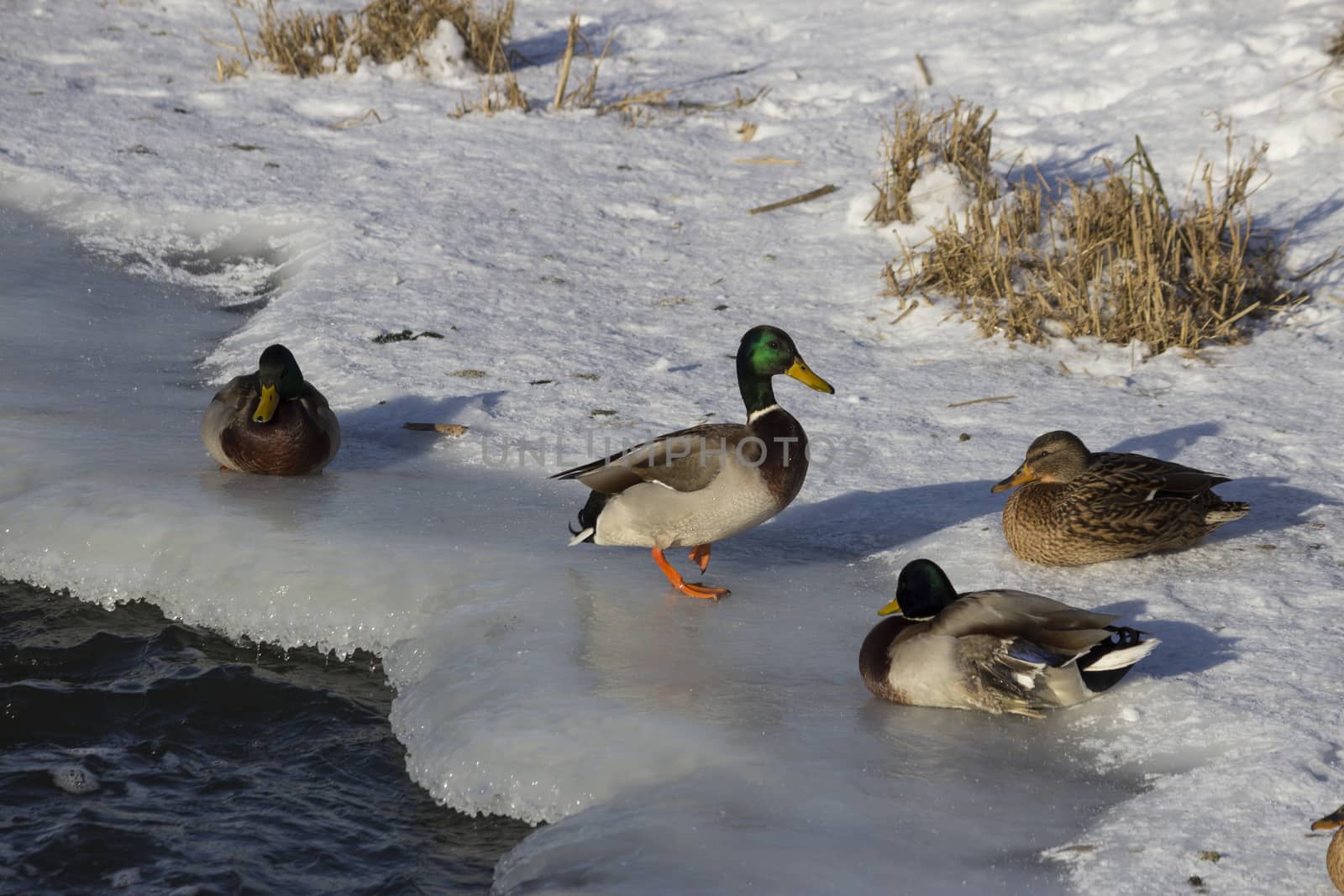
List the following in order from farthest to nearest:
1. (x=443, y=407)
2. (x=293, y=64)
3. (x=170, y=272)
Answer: (x=293, y=64) < (x=170, y=272) < (x=443, y=407)

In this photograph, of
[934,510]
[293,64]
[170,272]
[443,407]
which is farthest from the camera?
[293,64]

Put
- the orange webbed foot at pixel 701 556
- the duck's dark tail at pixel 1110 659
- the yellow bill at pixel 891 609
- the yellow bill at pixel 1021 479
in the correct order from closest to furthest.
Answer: the duck's dark tail at pixel 1110 659
the yellow bill at pixel 891 609
the yellow bill at pixel 1021 479
the orange webbed foot at pixel 701 556

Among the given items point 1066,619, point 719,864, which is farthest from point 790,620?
point 719,864

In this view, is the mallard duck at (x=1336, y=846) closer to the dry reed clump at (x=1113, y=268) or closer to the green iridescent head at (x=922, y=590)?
the green iridescent head at (x=922, y=590)

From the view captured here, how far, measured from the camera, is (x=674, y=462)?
4.26 metres

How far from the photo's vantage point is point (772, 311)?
268 inches

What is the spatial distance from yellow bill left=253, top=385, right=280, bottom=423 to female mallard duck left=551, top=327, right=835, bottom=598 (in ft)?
4.20

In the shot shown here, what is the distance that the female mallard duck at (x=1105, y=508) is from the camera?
420 centimetres

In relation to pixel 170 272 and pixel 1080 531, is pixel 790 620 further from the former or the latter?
pixel 170 272

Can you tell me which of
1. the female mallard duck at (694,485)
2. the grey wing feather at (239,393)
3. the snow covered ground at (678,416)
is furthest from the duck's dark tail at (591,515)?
the grey wing feather at (239,393)

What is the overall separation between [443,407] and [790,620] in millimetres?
2179

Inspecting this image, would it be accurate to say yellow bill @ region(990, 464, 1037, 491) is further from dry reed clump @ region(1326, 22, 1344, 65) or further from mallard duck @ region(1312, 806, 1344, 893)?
dry reed clump @ region(1326, 22, 1344, 65)

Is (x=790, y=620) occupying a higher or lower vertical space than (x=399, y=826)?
higher

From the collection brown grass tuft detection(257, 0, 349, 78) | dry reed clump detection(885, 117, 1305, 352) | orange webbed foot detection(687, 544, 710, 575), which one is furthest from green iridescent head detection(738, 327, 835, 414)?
brown grass tuft detection(257, 0, 349, 78)
